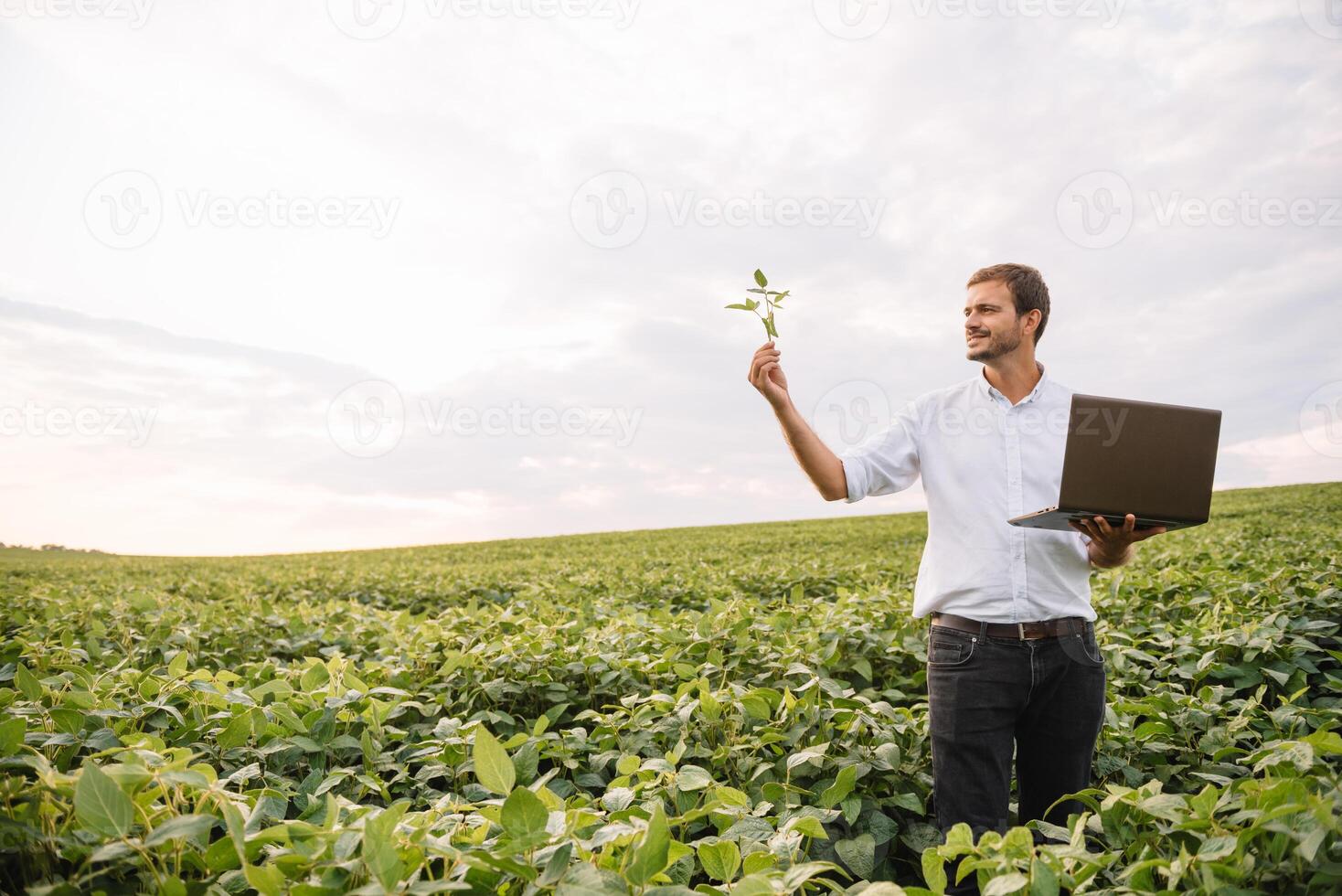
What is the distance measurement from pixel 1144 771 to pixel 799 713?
1.74 metres

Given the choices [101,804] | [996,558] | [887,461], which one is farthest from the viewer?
[887,461]

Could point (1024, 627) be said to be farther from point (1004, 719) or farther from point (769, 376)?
point (769, 376)

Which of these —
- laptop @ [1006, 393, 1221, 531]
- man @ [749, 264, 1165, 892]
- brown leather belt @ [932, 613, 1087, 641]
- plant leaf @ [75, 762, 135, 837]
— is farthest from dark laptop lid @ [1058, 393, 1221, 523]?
plant leaf @ [75, 762, 135, 837]

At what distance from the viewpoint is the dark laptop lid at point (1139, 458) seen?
107 inches

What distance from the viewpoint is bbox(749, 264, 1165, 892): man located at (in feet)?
9.50

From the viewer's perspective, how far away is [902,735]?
3078 millimetres

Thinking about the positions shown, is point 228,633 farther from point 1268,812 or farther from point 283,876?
point 1268,812

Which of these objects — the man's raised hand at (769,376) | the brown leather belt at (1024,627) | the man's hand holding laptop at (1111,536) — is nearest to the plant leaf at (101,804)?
the man's raised hand at (769,376)

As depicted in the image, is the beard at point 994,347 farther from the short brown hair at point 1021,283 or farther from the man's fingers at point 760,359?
the man's fingers at point 760,359

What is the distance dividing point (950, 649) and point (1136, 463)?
96 centimetres

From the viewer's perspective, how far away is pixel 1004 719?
2932mm

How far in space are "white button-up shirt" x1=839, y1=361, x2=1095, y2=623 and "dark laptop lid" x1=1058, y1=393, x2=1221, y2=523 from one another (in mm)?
276

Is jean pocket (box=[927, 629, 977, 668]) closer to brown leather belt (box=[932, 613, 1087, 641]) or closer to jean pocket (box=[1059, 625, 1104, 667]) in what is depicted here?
brown leather belt (box=[932, 613, 1087, 641])

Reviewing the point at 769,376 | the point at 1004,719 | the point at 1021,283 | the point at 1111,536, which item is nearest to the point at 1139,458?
the point at 1111,536
